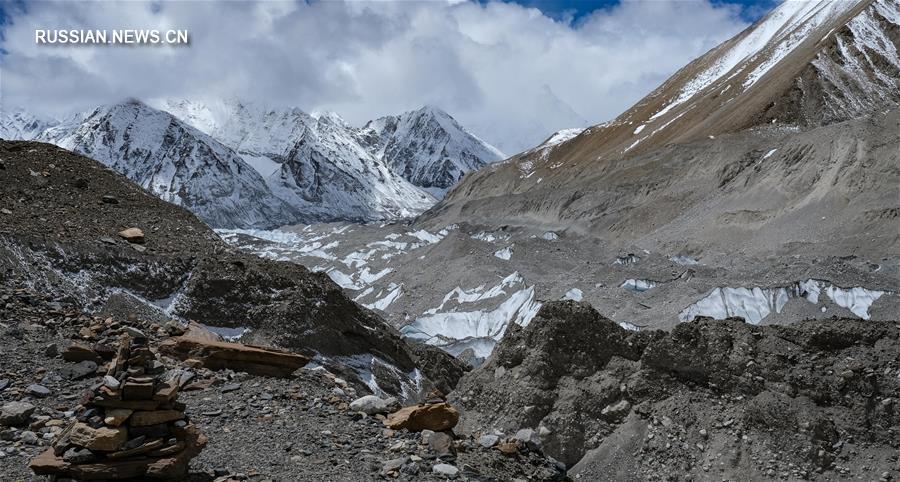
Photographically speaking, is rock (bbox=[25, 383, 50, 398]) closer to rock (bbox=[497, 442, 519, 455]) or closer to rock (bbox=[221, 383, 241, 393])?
rock (bbox=[221, 383, 241, 393])

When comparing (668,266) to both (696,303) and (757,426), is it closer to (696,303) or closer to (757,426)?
(696,303)

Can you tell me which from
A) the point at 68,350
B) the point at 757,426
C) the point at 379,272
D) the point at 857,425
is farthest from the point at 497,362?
the point at 379,272

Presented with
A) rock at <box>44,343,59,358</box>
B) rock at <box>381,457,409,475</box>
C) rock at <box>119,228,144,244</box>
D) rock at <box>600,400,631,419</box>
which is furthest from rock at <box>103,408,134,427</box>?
rock at <box>119,228,144,244</box>

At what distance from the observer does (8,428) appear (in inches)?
264

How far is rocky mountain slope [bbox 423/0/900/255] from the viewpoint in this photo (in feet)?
151

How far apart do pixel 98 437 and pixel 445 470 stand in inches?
110

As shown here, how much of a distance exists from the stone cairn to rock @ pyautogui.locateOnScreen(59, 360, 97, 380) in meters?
2.33

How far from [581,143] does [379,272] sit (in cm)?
6496

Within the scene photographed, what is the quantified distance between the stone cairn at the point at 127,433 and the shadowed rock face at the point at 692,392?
303 inches

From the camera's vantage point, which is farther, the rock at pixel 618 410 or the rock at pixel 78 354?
the rock at pixel 618 410

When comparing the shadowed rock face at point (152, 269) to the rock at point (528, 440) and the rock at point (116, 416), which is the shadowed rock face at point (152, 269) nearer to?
the rock at point (528, 440)

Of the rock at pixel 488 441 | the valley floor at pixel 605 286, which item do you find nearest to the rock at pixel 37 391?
the rock at pixel 488 441

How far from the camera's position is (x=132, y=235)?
14602 millimetres

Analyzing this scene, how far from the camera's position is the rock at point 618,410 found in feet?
42.2
